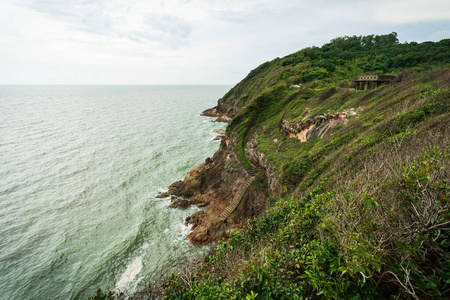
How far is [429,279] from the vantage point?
367cm

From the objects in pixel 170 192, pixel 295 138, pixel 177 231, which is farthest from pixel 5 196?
pixel 295 138

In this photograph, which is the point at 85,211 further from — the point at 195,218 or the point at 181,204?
the point at 195,218

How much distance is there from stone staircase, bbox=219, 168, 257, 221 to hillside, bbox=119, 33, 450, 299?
0.17 meters

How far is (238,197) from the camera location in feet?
84.3

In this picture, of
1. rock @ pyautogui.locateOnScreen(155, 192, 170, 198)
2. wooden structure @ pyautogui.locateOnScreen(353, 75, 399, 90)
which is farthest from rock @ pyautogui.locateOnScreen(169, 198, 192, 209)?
wooden structure @ pyautogui.locateOnScreen(353, 75, 399, 90)

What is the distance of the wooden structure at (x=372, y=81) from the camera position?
86.3 feet

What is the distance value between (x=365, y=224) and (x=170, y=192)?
98.4 ft

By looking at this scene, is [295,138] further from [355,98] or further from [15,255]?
[15,255]

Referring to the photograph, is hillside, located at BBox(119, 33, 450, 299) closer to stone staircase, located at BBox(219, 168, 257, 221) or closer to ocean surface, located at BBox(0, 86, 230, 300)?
stone staircase, located at BBox(219, 168, 257, 221)

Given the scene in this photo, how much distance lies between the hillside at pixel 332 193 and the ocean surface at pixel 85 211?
17.9 feet

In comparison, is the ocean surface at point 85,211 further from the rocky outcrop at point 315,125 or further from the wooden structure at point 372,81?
the wooden structure at point 372,81

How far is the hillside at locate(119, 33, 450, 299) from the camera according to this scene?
13.9ft

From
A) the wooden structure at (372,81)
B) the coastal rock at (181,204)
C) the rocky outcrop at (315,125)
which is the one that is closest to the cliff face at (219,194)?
the coastal rock at (181,204)

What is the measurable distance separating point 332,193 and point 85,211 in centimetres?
3181
